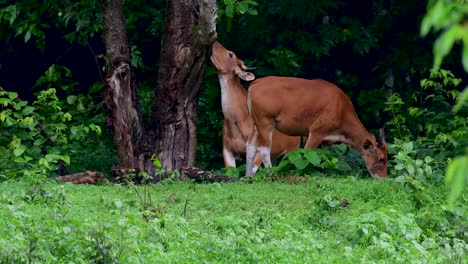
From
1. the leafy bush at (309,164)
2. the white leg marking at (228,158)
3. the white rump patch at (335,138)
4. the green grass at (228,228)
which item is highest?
the green grass at (228,228)

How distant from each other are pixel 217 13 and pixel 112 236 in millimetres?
5192

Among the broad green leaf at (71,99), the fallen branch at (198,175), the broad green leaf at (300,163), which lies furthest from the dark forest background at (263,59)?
the fallen branch at (198,175)

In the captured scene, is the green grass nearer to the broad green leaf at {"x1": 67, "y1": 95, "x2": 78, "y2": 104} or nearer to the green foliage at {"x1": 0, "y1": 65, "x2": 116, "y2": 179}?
the green foliage at {"x1": 0, "y1": 65, "x2": 116, "y2": 179}

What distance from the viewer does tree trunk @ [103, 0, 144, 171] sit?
35.6 ft

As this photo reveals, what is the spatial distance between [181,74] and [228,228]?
4.23 m

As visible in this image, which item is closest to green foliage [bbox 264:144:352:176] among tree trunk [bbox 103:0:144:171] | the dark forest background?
the dark forest background

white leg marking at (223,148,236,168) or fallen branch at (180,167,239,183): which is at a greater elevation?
fallen branch at (180,167,239,183)

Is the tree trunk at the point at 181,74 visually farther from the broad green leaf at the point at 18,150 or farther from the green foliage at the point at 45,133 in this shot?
the broad green leaf at the point at 18,150

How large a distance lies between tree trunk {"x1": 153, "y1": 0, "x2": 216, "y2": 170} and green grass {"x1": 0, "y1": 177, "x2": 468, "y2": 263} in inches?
56.7

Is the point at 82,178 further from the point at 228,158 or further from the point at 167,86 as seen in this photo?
the point at 228,158

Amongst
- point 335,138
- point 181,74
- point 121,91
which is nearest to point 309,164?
point 335,138

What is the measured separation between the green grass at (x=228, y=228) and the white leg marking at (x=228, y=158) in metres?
3.35

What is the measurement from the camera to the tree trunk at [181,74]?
35.5 feet

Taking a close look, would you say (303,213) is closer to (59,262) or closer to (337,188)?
(337,188)
